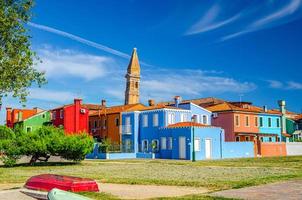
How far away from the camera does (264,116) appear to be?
66188mm

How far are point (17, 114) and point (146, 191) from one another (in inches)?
2582

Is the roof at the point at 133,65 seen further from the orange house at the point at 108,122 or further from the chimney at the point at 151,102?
the orange house at the point at 108,122

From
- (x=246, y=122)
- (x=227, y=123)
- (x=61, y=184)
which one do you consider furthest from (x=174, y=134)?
(x=61, y=184)

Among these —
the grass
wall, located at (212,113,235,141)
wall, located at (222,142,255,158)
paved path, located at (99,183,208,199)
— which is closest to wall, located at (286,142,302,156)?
wall, located at (222,142,255,158)

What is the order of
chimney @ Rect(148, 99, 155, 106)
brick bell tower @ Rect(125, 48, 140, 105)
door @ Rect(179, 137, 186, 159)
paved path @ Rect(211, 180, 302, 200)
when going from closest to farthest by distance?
1. paved path @ Rect(211, 180, 302, 200)
2. door @ Rect(179, 137, 186, 159)
3. chimney @ Rect(148, 99, 155, 106)
4. brick bell tower @ Rect(125, 48, 140, 105)

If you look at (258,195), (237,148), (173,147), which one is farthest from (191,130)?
(258,195)

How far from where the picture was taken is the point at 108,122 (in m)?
63.2

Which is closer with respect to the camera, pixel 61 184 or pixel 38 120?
pixel 61 184

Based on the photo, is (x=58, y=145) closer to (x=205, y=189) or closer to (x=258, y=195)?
(x=205, y=189)

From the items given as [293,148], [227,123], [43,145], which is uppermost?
[227,123]

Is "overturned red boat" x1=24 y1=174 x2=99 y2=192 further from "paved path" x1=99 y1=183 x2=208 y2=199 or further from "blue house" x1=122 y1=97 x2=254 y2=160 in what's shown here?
"blue house" x1=122 y1=97 x2=254 y2=160

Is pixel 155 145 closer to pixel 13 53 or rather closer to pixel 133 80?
pixel 13 53

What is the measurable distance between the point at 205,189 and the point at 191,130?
33.3 meters

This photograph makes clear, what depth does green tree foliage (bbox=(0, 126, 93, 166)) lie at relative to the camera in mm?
35438
